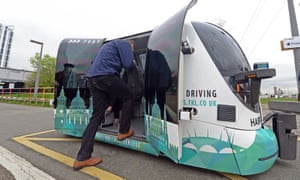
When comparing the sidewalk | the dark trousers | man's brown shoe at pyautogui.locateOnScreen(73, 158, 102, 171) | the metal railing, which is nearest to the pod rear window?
the dark trousers

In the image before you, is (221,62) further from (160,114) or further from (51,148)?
(51,148)

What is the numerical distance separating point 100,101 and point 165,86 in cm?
94

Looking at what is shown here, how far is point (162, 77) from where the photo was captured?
2.11 meters

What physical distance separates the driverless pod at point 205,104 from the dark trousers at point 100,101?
32 centimetres

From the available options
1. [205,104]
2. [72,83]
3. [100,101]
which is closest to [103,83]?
[100,101]

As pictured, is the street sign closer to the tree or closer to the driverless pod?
the driverless pod

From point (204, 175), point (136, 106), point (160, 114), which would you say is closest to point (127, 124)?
point (160, 114)

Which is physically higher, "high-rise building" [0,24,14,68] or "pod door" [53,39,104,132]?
"high-rise building" [0,24,14,68]

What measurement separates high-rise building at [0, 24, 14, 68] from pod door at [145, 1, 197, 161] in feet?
238

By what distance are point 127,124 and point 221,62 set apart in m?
1.55

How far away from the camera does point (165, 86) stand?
80.4 inches

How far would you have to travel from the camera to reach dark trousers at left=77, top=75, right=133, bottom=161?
2.21m

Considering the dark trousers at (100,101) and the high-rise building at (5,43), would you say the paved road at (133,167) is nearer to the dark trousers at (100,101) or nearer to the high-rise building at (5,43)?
the dark trousers at (100,101)

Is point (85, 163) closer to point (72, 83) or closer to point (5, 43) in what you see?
point (72, 83)
